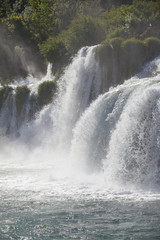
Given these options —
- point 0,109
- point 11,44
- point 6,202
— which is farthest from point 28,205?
point 11,44

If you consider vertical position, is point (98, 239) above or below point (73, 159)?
→ below

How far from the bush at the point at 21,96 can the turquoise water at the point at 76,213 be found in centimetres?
1094

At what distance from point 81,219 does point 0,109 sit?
15.8 metres

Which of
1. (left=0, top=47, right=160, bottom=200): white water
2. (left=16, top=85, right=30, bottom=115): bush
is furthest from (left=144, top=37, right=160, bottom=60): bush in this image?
(left=16, top=85, right=30, bottom=115): bush

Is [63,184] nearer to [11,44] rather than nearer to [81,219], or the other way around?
[81,219]

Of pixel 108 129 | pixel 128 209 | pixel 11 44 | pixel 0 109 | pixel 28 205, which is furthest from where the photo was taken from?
pixel 11 44

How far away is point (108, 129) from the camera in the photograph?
15.3 meters

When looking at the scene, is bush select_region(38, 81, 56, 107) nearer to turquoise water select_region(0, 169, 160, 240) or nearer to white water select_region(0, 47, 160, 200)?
white water select_region(0, 47, 160, 200)

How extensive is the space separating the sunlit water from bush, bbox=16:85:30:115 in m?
2.42

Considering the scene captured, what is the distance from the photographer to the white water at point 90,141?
12.8 m

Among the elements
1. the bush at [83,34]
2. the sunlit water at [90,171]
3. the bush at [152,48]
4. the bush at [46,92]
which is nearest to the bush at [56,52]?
the bush at [83,34]

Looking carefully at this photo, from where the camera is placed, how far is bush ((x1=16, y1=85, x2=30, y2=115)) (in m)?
23.7

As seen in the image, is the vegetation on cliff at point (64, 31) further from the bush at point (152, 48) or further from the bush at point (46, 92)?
the bush at point (46, 92)

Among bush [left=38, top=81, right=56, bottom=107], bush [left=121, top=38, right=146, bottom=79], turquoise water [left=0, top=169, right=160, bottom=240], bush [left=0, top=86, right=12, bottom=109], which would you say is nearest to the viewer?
turquoise water [left=0, top=169, right=160, bottom=240]
